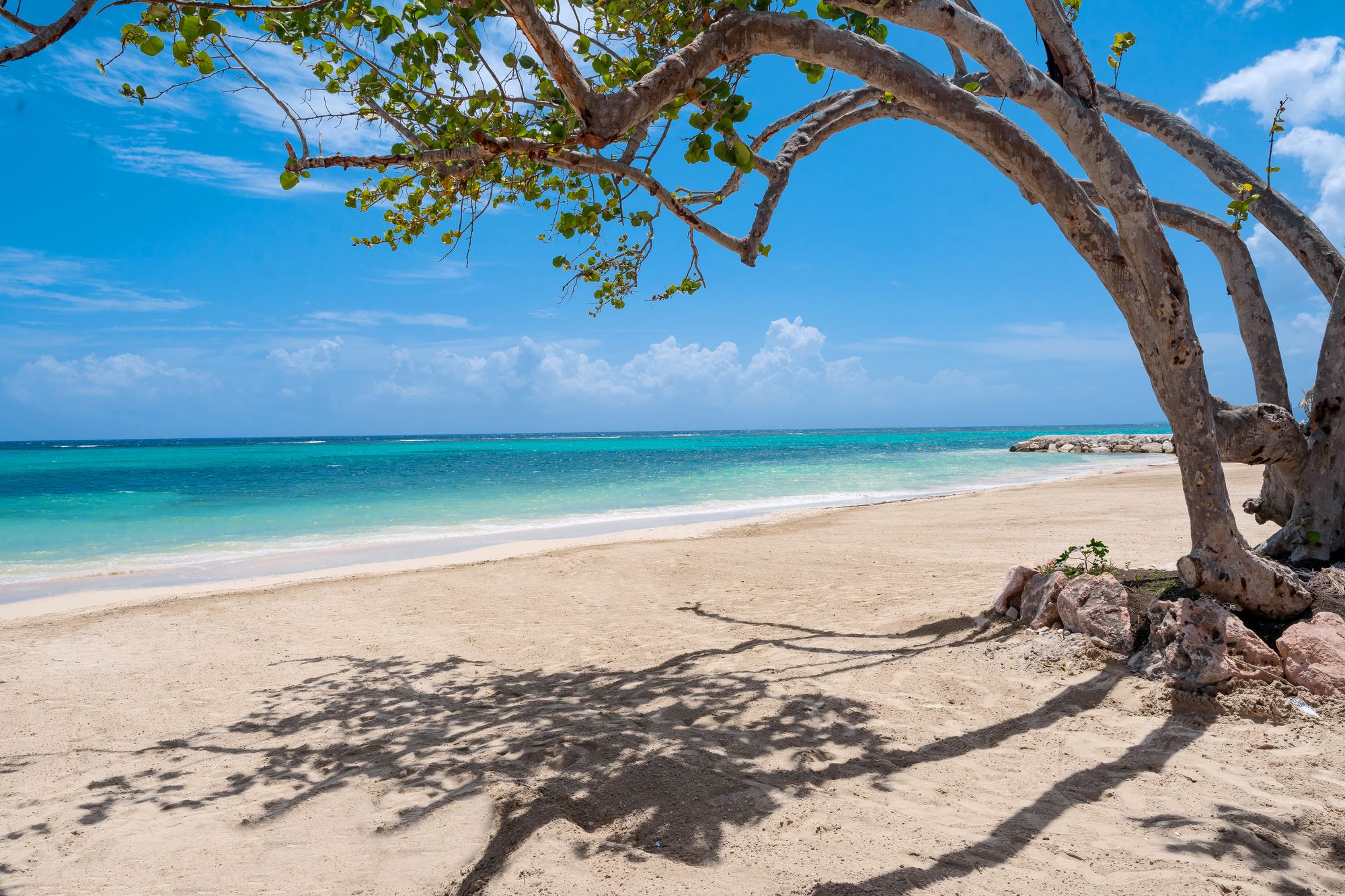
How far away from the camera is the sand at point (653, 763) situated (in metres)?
2.84

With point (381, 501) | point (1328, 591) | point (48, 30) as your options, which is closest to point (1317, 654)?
point (1328, 591)

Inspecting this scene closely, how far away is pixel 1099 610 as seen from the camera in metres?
4.91

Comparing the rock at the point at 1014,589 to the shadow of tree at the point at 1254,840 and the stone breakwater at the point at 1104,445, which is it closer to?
the shadow of tree at the point at 1254,840

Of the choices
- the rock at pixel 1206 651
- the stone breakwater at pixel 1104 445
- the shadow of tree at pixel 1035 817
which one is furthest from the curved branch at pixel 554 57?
the stone breakwater at pixel 1104 445

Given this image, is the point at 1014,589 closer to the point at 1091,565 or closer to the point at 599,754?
the point at 1091,565

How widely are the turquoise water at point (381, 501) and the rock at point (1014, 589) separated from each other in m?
9.86

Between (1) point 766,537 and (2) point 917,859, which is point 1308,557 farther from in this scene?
(1) point 766,537

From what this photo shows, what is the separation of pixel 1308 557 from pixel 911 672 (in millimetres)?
3013

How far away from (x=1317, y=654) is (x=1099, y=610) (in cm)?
112

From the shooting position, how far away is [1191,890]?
100 inches

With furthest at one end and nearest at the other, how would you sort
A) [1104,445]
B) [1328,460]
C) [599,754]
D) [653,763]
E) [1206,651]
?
[1104,445] < [1328,460] < [1206,651] < [599,754] < [653,763]

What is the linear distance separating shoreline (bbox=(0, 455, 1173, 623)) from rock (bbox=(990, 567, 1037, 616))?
22.8ft

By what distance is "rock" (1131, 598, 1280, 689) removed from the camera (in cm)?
409

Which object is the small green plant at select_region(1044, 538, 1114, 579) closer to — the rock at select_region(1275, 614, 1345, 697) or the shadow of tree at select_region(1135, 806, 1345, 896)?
the rock at select_region(1275, 614, 1345, 697)
